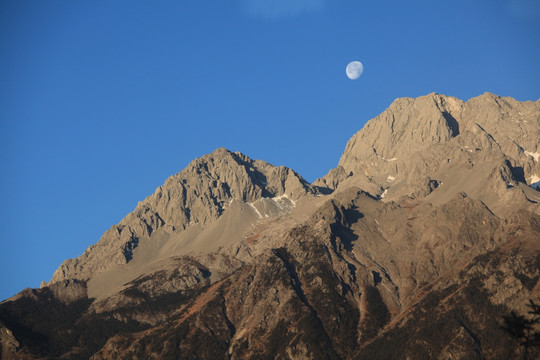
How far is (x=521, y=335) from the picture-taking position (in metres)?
78.6

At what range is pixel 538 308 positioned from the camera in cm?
7800

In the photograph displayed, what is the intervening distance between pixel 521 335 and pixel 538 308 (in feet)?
11.7
